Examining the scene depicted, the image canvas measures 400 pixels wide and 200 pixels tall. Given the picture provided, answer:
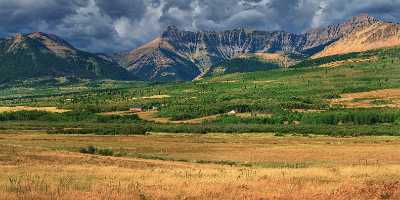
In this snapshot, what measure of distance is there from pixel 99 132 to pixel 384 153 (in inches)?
3542

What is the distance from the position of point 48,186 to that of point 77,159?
28.1 meters

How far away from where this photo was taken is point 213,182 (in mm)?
35656

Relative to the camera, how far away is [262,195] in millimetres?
30438

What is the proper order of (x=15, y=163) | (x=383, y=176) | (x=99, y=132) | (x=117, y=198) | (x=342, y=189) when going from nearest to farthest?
(x=117, y=198) → (x=342, y=189) → (x=383, y=176) → (x=15, y=163) → (x=99, y=132)

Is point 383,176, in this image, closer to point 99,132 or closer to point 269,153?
point 269,153

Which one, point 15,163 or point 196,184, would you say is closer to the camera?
point 196,184

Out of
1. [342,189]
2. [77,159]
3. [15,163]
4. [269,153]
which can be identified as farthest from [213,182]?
[269,153]

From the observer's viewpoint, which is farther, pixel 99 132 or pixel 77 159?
pixel 99 132

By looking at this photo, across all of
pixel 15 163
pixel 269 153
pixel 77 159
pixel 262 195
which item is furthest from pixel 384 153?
pixel 262 195

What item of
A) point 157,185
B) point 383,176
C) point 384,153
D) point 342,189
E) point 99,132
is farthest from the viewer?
point 99,132

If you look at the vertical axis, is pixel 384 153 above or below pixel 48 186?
below

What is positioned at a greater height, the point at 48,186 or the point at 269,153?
the point at 48,186

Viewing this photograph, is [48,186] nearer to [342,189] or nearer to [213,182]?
[213,182]

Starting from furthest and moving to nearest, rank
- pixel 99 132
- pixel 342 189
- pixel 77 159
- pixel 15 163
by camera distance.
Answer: pixel 99 132, pixel 77 159, pixel 15 163, pixel 342 189
